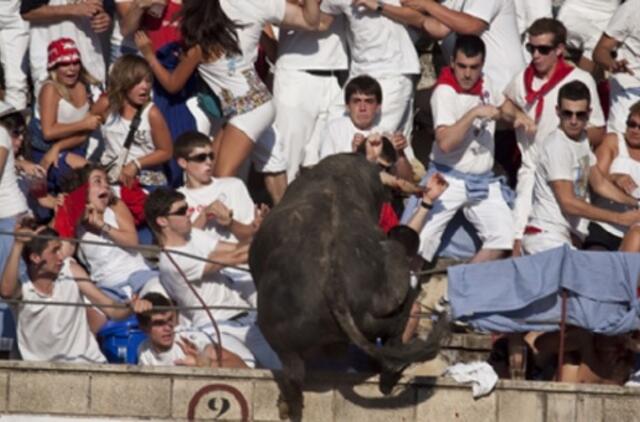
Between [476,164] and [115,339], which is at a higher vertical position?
[476,164]

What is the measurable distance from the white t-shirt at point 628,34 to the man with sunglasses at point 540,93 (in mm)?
509

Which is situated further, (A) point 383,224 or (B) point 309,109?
(B) point 309,109

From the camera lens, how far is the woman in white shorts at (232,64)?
18.9 meters

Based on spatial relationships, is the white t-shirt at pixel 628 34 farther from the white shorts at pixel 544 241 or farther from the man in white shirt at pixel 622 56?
the white shorts at pixel 544 241

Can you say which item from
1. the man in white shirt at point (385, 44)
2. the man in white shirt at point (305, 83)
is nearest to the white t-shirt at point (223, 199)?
the man in white shirt at point (305, 83)

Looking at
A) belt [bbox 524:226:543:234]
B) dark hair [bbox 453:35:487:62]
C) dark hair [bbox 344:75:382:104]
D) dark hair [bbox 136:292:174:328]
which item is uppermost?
dark hair [bbox 453:35:487:62]

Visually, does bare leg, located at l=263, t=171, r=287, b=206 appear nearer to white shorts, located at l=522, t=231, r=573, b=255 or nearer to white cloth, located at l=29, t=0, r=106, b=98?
white cloth, located at l=29, t=0, r=106, b=98

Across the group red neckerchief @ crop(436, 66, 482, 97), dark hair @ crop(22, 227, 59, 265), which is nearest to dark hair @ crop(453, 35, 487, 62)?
red neckerchief @ crop(436, 66, 482, 97)

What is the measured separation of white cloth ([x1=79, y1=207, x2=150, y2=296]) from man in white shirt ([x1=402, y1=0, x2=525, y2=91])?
2.77 metres

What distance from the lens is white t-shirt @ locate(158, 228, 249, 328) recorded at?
17.4 metres

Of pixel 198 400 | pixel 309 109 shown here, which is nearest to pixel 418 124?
pixel 309 109

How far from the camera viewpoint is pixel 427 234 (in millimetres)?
18641

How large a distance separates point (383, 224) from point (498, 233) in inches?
34.3

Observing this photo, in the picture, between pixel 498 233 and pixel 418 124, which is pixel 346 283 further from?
pixel 418 124
